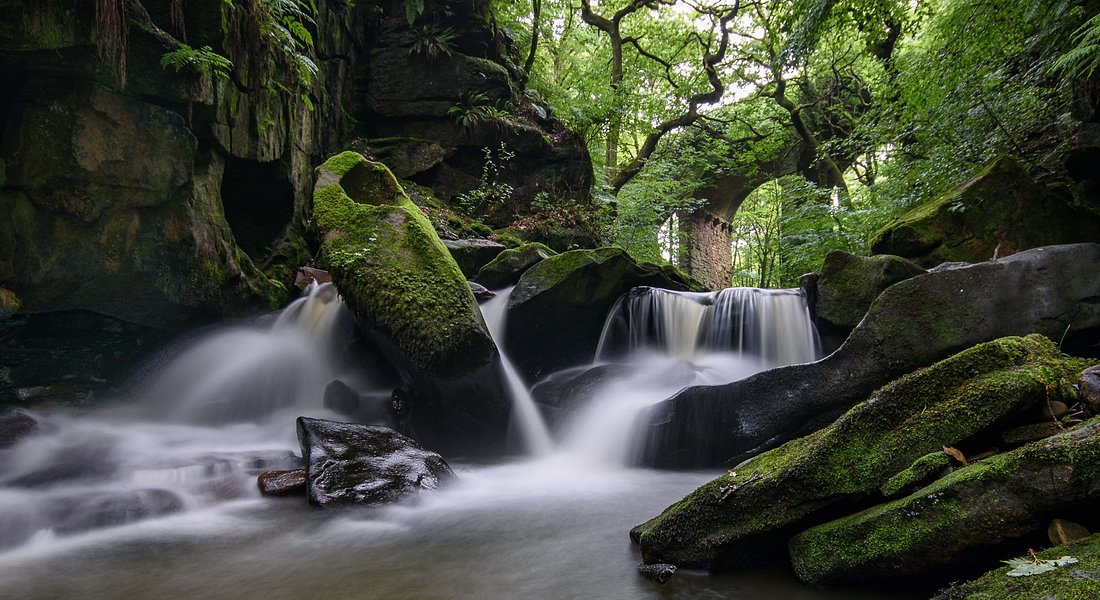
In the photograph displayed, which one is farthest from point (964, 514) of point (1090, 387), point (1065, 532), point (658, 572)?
point (658, 572)

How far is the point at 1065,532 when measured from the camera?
1.99 metres

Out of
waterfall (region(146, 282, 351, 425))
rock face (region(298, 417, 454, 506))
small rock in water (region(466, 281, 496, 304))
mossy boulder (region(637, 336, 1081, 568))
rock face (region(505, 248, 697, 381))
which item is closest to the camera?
mossy boulder (region(637, 336, 1081, 568))

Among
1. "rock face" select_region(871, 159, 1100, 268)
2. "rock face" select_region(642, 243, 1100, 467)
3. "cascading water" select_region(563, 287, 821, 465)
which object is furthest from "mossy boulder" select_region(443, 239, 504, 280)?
"rock face" select_region(871, 159, 1100, 268)

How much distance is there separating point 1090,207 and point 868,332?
10.5 ft

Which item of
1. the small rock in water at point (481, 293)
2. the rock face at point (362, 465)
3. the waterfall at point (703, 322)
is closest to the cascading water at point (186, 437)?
the rock face at point (362, 465)

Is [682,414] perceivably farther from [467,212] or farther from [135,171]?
[467,212]

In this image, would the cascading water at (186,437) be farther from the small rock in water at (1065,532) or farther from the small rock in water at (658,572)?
the small rock in water at (1065,532)

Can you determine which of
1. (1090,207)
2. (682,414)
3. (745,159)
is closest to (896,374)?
(682,414)

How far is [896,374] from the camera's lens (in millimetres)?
4535

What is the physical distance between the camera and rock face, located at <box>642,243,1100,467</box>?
14.6ft

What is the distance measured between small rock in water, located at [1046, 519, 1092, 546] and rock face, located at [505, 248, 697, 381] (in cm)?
562

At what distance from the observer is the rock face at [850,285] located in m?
5.80

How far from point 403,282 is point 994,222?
6400mm

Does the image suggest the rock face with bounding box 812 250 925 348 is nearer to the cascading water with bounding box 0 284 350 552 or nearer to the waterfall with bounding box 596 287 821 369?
the waterfall with bounding box 596 287 821 369
